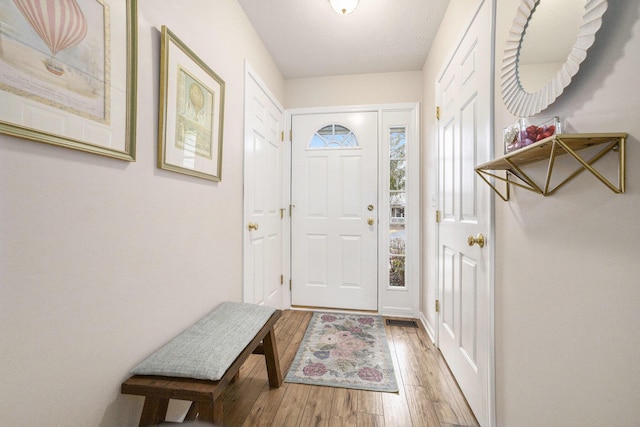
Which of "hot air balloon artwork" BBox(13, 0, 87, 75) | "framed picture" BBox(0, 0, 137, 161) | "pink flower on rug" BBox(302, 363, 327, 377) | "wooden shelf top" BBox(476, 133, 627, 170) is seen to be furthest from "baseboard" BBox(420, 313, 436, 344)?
"hot air balloon artwork" BBox(13, 0, 87, 75)

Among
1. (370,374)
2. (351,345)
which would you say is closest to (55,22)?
(370,374)

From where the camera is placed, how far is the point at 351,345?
2.11 m

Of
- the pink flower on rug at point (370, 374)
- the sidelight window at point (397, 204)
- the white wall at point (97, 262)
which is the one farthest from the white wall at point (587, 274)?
the sidelight window at point (397, 204)

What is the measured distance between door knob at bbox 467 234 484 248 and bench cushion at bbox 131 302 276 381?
115cm

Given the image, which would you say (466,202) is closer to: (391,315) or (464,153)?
(464,153)

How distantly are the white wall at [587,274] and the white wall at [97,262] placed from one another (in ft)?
4.69

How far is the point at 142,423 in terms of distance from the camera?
0.95 m

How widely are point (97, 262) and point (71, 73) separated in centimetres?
57

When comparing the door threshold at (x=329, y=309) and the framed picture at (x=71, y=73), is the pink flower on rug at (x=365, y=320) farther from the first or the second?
the framed picture at (x=71, y=73)

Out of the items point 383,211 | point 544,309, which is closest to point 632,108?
point 544,309

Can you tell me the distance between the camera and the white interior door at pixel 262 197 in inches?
79.3

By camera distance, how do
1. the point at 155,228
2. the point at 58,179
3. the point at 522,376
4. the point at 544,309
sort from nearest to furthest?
the point at 58,179 → the point at 544,309 → the point at 522,376 → the point at 155,228

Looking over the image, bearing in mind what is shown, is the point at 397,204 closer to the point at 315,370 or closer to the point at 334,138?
the point at 334,138

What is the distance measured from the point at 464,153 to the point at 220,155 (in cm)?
145
